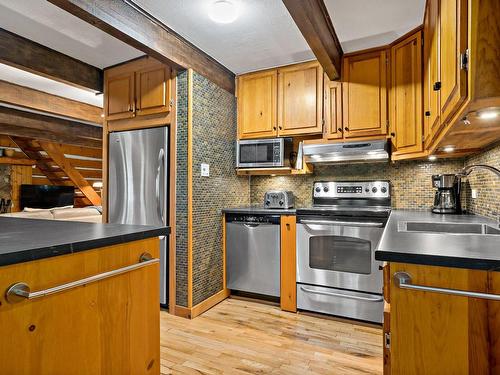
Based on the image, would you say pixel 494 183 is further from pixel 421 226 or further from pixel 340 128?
pixel 340 128

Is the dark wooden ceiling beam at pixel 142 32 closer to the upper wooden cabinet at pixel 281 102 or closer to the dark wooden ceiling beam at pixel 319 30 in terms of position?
the upper wooden cabinet at pixel 281 102

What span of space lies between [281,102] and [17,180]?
22.0 feet

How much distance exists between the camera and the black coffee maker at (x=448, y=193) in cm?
227

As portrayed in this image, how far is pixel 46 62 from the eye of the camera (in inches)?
104

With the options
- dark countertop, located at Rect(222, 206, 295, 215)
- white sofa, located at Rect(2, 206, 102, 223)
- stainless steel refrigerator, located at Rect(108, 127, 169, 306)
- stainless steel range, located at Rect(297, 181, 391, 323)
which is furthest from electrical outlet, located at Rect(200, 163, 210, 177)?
white sofa, located at Rect(2, 206, 102, 223)

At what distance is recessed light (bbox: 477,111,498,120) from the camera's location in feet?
3.67

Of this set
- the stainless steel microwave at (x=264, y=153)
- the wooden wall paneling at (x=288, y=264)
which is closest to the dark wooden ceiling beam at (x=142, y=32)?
the stainless steel microwave at (x=264, y=153)

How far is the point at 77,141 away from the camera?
6117 millimetres

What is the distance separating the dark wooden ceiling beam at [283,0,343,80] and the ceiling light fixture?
0.47 meters

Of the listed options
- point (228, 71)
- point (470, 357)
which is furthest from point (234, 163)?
point (470, 357)

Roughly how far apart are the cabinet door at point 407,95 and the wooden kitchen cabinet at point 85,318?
215cm

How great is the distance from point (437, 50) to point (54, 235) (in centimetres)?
195

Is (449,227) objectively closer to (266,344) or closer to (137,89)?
(266,344)

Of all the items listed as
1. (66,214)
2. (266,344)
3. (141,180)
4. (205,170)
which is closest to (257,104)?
(205,170)
